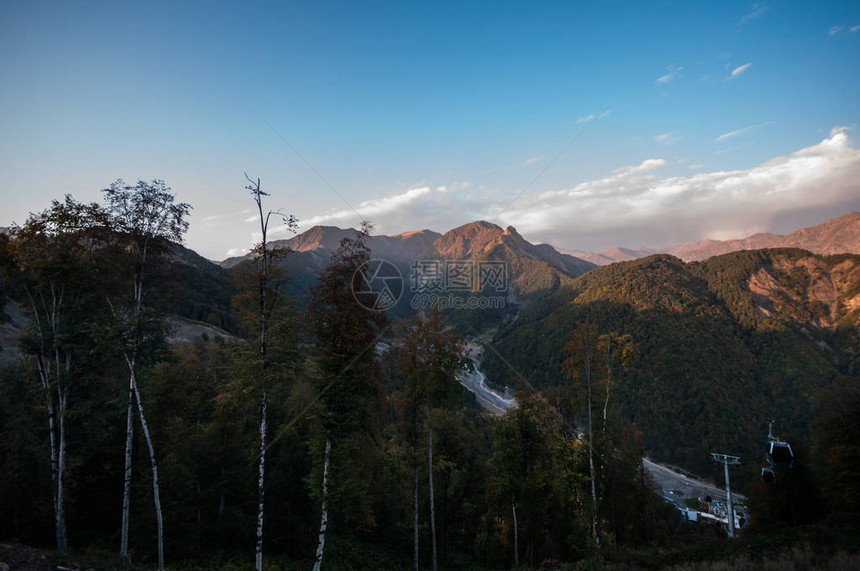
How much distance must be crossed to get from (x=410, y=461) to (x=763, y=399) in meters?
115

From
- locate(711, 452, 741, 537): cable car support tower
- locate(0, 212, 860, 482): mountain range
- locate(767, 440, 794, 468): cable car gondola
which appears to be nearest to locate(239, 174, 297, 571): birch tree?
locate(767, 440, 794, 468): cable car gondola

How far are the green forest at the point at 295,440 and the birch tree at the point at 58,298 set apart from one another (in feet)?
0.23

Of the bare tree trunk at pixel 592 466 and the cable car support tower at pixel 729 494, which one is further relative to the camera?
the cable car support tower at pixel 729 494

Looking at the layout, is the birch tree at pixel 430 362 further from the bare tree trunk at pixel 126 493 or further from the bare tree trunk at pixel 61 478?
the bare tree trunk at pixel 61 478

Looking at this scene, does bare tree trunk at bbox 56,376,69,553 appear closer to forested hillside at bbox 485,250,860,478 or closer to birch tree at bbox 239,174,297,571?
birch tree at bbox 239,174,297,571

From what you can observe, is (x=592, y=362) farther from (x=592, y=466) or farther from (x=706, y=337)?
(x=706, y=337)

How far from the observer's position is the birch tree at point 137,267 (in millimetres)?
12547

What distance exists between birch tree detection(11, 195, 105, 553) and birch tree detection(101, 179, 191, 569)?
85 centimetres

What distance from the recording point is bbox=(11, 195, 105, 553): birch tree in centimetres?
1225

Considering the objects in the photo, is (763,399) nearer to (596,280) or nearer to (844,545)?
(596,280)

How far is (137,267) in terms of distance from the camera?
1307cm

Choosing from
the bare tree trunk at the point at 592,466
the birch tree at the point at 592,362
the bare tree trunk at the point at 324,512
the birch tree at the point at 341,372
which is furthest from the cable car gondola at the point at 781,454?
the bare tree trunk at the point at 324,512

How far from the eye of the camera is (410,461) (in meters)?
14.8

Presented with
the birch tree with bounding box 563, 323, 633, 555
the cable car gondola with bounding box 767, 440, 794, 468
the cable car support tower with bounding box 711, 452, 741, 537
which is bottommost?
the cable car support tower with bounding box 711, 452, 741, 537
